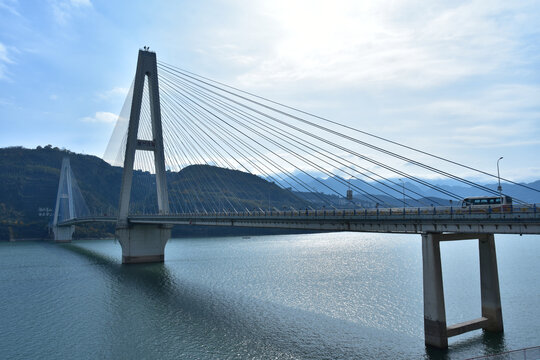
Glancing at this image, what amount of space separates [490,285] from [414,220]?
6.07 meters

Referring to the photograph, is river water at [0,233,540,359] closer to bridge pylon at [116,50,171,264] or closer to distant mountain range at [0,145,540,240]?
bridge pylon at [116,50,171,264]

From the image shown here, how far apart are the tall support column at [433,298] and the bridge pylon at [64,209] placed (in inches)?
4233

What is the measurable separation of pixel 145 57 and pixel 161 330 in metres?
41.2

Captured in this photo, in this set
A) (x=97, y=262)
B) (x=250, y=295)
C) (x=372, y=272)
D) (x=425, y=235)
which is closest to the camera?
(x=425, y=235)

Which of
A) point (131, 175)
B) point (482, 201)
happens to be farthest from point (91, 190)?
point (482, 201)

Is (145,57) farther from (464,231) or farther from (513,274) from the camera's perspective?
(513,274)

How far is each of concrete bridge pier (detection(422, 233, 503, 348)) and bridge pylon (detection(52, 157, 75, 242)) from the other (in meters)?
108

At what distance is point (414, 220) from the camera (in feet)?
69.9

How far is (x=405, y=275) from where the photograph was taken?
44094mm

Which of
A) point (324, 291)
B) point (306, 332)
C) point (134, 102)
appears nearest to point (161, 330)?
point (306, 332)

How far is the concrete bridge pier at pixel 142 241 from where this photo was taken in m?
54.8

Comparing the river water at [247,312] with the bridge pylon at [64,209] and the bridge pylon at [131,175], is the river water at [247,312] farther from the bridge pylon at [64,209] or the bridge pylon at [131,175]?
the bridge pylon at [64,209]

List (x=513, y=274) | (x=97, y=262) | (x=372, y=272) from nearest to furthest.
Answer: (x=513, y=274) < (x=372, y=272) < (x=97, y=262)

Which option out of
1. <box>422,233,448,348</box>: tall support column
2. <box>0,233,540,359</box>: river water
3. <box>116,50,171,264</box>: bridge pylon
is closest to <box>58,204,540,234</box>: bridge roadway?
<box>422,233,448,348</box>: tall support column
